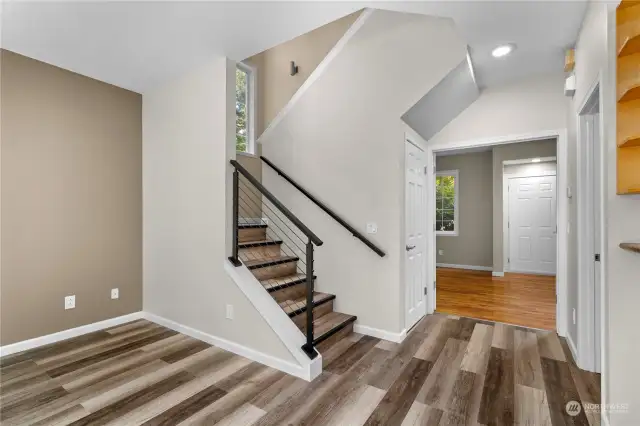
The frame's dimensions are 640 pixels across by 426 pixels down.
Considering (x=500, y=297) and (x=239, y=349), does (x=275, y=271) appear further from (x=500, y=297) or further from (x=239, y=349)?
(x=500, y=297)

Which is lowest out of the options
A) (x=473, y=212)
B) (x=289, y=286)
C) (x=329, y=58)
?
(x=289, y=286)

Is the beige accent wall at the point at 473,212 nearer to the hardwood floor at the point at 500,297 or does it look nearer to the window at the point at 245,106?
the hardwood floor at the point at 500,297

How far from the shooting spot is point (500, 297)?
4684mm

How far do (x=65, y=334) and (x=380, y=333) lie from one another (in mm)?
3095

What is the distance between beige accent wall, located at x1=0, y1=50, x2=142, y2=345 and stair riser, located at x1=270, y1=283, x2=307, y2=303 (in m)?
1.79

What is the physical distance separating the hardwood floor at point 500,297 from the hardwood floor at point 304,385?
2.39 feet

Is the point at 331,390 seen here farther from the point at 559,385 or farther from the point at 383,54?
the point at 383,54

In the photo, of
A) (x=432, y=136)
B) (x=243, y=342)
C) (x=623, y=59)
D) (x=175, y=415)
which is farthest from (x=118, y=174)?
(x=623, y=59)

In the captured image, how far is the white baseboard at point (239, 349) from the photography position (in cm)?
238

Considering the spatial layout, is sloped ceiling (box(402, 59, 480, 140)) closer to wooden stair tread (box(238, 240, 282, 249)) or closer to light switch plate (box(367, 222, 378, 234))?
light switch plate (box(367, 222, 378, 234))

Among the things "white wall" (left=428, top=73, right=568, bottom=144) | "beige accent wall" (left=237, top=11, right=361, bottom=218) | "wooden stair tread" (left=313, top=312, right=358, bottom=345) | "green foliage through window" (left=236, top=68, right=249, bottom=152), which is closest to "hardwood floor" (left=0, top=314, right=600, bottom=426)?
"wooden stair tread" (left=313, top=312, right=358, bottom=345)

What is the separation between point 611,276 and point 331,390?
1.79 metres

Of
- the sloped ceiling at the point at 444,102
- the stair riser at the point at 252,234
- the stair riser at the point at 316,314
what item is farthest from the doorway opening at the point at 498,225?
the stair riser at the point at 252,234

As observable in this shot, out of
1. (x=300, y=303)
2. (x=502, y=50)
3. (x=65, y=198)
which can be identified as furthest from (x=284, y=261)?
(x=502, y=50)
